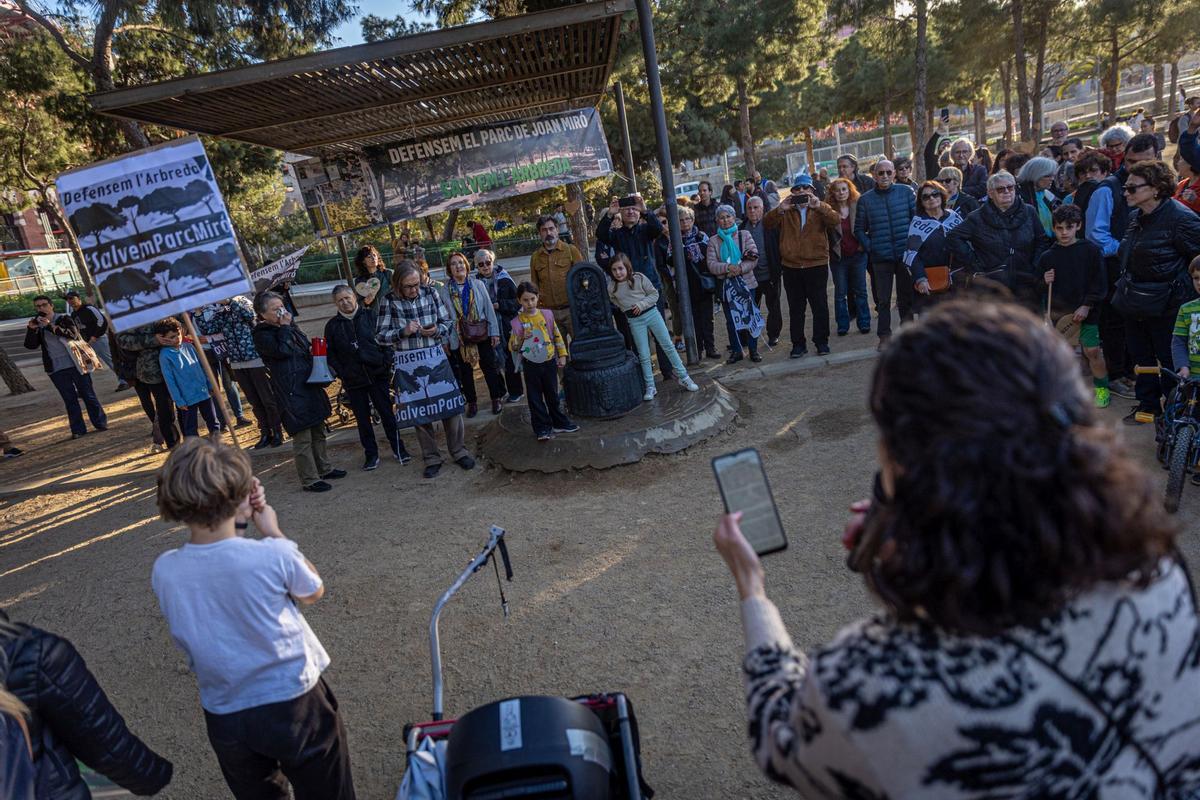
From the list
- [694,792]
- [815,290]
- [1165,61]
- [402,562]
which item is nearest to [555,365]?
[402,562]

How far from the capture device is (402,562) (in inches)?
198

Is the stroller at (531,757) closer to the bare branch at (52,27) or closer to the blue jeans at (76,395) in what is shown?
the blue jeans at (76,395)

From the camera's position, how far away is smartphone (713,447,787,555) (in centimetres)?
155

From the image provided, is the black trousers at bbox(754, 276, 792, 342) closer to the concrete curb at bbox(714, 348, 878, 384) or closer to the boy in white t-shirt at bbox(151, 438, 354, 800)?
the concrete curb at bbox(714, 348, 878, 384)

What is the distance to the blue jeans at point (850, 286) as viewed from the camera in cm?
848

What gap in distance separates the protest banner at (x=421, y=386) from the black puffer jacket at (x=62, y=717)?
4.47 m

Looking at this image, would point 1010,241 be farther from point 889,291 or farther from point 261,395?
point 261,395

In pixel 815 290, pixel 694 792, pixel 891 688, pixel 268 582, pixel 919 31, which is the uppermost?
pixel 919 31

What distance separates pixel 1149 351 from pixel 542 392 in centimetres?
461

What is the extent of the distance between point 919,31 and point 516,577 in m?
19.7

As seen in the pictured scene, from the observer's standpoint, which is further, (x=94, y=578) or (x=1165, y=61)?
(x=1165, y=61)

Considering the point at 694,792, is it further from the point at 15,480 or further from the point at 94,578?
the point at 15,480

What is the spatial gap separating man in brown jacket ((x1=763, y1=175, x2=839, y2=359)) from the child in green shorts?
2.44 meters

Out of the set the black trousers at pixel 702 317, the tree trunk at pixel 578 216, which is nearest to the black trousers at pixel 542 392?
the black trousers at pixel 702 317
